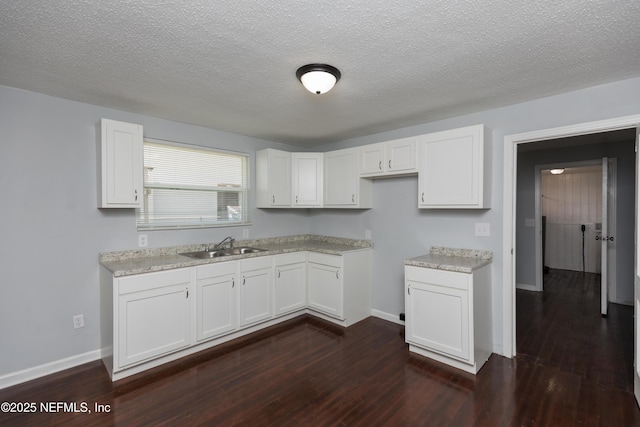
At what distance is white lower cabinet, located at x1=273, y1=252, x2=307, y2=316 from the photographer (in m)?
3.45

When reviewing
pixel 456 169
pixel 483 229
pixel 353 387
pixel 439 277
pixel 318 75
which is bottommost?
pixel 353 387

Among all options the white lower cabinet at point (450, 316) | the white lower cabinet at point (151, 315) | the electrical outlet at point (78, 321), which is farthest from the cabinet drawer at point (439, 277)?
the electrical outlet at point (78, 321)

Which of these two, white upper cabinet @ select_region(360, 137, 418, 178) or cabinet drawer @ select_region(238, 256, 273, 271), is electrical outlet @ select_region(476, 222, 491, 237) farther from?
cabinet drawer @ select_region(238, 256, 273, 271)

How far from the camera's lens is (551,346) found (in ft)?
9.53

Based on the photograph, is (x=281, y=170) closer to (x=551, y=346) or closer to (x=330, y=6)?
(x=330, y=6)

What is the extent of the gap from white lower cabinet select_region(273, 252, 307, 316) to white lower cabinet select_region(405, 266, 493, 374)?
4.44 feet

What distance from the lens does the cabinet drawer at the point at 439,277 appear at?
8.13 feet

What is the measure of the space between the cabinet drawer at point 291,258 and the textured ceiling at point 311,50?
1.63 metres

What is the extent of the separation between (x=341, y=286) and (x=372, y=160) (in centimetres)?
145

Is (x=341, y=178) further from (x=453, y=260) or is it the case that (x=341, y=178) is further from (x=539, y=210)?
(x=539, y=210)

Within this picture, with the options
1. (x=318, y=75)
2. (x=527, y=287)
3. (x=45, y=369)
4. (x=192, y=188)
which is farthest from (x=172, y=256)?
(x=527, y=287)

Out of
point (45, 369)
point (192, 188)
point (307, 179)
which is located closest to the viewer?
point (45, 369)

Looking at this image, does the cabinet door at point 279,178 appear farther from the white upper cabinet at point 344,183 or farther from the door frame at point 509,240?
the door frame at point 509,240

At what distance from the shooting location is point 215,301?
9.54 feet
